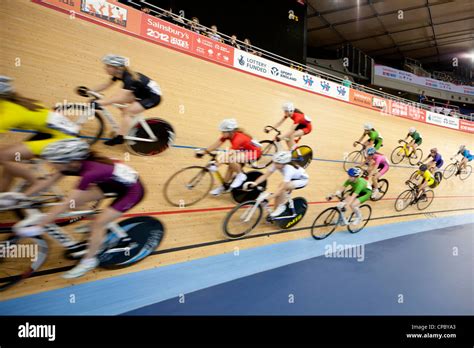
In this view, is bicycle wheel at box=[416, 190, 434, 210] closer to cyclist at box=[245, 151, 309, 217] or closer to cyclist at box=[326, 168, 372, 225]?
cyclist at box=[326, 168, 372, 225]

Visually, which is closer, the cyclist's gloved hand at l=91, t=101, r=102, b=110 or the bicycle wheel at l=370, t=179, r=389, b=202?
the cyclist's gloved hand at l=91, t=101, r=102, b=110

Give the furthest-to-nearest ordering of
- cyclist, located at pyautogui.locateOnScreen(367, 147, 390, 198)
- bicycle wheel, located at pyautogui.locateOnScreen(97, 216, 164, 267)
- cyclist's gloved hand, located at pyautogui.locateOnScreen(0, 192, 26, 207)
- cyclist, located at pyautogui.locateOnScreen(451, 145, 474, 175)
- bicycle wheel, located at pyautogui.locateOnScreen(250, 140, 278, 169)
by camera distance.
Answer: cyclist, located at pyautogui.locateOnScreen(451, 145, 474, 175), cyclist, located at pyautogui.locateOnScreen(367, 147, 390, 198), bicycle wheel, located at pyautogui.locateOnScreen(250, 140, 278, 169), bicycle wheel, located at pyautogui.locateOnScreen(97, 216, 164, 267), cyclist's gloved hand, located at pyautogui.locateOnScreen(0, 192, 26, 207)

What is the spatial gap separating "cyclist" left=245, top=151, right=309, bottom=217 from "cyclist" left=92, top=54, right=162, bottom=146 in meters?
1.64

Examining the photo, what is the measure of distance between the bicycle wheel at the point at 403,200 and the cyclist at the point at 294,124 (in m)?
3.98

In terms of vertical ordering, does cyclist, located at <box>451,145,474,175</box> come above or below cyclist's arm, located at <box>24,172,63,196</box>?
above

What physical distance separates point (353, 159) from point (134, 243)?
5.49m

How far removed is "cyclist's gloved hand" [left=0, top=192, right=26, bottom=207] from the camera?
6.42 feet

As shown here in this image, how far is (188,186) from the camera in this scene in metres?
3.61

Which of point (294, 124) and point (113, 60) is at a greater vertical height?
point (113, 60)

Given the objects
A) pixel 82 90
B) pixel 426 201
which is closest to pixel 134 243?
pixel 82 90

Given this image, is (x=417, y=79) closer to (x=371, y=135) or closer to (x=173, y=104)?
(x=371, y=135)

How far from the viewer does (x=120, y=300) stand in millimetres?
2502

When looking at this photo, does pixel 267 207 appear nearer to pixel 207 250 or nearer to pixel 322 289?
pixel 207 250

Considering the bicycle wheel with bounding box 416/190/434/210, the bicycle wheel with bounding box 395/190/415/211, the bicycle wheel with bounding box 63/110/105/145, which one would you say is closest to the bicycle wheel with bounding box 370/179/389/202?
the bicycle wheel with bounding box 395/190/415/211
